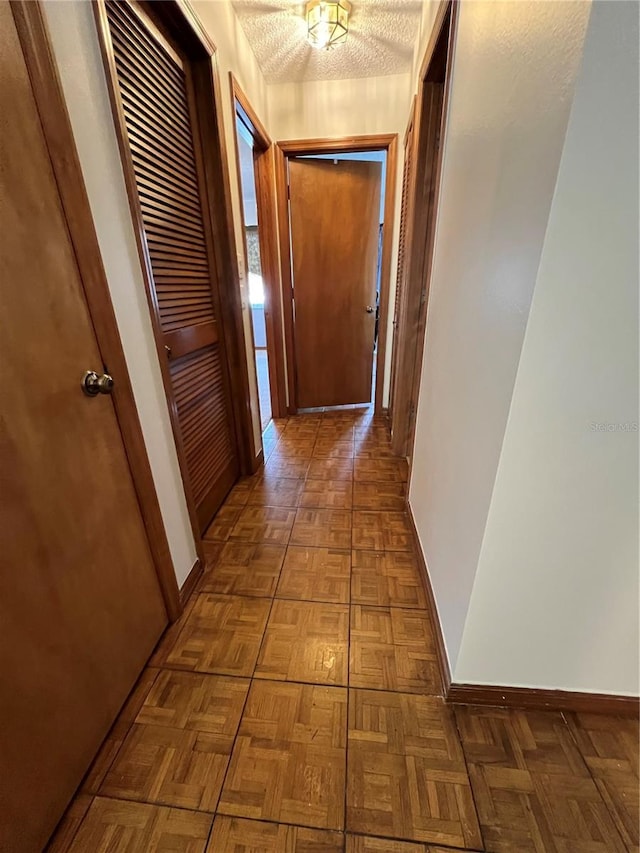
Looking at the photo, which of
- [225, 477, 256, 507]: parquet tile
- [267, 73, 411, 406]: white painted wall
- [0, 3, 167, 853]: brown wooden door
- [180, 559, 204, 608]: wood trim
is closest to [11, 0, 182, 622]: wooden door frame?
[0, 3, 167, 853]: brown wooden door

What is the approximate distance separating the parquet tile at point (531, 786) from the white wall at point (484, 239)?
0.21 meters

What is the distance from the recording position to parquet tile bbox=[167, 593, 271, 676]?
A: 1.12 meters

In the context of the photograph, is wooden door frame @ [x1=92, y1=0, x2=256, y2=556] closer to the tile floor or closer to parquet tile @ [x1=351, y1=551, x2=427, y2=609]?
the tile floor

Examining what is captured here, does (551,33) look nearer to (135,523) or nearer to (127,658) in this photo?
(135,523)

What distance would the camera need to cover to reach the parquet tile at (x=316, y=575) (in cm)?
135

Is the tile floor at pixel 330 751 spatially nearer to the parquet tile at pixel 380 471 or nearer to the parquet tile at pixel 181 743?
the parquet tile at pixel 181 743

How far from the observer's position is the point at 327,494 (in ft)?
6.51

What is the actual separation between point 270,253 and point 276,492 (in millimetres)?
1792

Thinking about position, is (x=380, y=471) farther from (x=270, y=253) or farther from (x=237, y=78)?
(x=237, y=78)

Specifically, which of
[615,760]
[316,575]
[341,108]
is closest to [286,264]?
[341,108]

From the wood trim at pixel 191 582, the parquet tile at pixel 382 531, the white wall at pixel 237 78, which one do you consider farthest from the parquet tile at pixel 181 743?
the white wall at pixel 237 78

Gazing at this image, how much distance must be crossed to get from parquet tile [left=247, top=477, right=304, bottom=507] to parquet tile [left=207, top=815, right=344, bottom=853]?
121 cm

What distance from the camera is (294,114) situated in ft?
7.68

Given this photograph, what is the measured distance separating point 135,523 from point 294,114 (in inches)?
108
